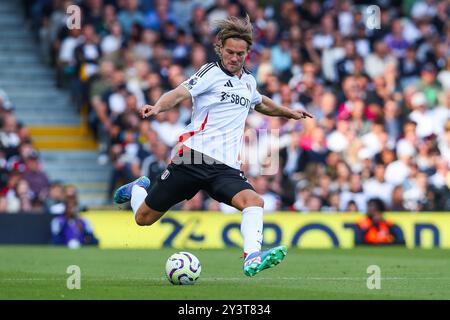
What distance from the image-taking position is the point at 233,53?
12680 millimetres

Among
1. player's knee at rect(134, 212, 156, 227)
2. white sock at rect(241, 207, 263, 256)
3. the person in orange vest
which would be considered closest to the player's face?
white sock at rect(241, 207, 263, 256)

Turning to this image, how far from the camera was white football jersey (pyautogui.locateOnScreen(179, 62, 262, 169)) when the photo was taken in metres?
12.7

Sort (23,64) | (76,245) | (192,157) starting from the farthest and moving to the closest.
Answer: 1. (23,64)
2. (76,245)
3. (192,157)

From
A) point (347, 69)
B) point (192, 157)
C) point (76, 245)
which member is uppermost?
point (347, 69)

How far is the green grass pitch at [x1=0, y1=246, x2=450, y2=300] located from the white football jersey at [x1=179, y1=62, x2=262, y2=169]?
4.66 ft

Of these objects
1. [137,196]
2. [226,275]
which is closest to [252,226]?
[137,196]

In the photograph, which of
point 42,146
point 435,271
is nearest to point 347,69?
point 42,146

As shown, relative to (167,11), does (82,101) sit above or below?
below

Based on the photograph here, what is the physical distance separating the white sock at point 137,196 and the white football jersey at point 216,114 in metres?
1.13

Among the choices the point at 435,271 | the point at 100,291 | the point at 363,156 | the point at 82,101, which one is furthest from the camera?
the point at 82,101

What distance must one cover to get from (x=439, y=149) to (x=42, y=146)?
27.4ft

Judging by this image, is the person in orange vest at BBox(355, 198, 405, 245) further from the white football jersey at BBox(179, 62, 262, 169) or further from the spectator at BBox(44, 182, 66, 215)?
the white football jersey at BBox(179, 62, 262, 169)

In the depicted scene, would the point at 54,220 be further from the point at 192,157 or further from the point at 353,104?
the point at 192,157

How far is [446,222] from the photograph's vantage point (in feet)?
73.9
